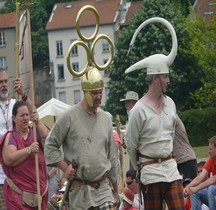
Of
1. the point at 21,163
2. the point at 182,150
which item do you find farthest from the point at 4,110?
the point at 182,150

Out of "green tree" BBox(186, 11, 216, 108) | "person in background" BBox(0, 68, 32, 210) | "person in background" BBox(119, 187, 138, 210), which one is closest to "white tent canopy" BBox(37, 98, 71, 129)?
"person in background" BBox(119, 187, 138, 210)

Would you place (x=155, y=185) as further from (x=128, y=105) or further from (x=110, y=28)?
(x=110, y=28)

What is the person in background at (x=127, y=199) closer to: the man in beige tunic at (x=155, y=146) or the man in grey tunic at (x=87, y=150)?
Result: the man in beige tunic at (x=155, y=146)

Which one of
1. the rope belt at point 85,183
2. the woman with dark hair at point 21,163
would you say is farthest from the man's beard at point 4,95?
the rope belt at point 85,183

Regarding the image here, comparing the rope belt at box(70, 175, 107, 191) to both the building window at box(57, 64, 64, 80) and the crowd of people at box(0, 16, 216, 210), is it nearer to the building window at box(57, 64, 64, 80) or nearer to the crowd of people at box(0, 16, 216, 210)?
the crowd of people at box(0, 16, 216, 210)

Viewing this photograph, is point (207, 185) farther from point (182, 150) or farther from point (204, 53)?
point (204, 53)

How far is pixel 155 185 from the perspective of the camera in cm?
1016

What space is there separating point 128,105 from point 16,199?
481 centimetres

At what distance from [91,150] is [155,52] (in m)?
52.0

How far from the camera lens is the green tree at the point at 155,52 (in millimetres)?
61188

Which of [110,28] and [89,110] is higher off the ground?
[89,110]

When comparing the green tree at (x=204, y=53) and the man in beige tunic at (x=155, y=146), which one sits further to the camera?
the green tree at (x=204, y=53)

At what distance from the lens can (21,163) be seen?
10828 mm

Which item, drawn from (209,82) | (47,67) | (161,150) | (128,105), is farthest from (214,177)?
(47,67)
